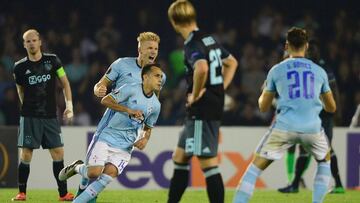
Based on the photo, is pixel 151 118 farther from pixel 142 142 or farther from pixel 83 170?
pixel 83 170

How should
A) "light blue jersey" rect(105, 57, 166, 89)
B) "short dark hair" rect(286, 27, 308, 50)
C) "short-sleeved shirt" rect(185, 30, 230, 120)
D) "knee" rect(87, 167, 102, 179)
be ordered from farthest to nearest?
"light blue jersey" rect(105, 57, 166, 89)
"knee" rect(87, 167, 102, 179)
"short dark hair" rect(286, 27, 308, 50)
"short-sleeved shirt" rect(185, 30, 230, 120)

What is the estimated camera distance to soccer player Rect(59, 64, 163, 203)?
31.1 ft

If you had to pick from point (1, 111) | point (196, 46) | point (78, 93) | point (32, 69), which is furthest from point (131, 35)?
point (196, 46)

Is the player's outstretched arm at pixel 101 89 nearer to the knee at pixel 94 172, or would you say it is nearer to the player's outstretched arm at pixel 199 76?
the knee at pixel 94 172

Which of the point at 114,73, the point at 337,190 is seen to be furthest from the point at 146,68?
the point at 337,190

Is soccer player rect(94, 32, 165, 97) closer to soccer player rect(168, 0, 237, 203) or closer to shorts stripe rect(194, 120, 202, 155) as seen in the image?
soccer player rect(168, 0, 237, 203)

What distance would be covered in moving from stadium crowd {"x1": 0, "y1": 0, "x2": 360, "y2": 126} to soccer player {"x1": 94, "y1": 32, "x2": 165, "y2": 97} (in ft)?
25.8

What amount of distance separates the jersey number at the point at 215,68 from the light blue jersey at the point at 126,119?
1.37 m

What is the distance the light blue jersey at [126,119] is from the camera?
9.61 meters

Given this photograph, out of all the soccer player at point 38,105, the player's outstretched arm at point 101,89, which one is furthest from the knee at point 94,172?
the soccer player at point 38,105

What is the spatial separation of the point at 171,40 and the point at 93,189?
34.8ft

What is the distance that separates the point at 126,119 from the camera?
968 cm

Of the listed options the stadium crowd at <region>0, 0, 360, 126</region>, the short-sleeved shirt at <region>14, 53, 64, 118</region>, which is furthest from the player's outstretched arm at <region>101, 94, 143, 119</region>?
the stadium crowd at <region>0, 0, 360, 126</region>

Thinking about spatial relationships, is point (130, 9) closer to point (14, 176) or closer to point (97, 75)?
point (97, 75)
